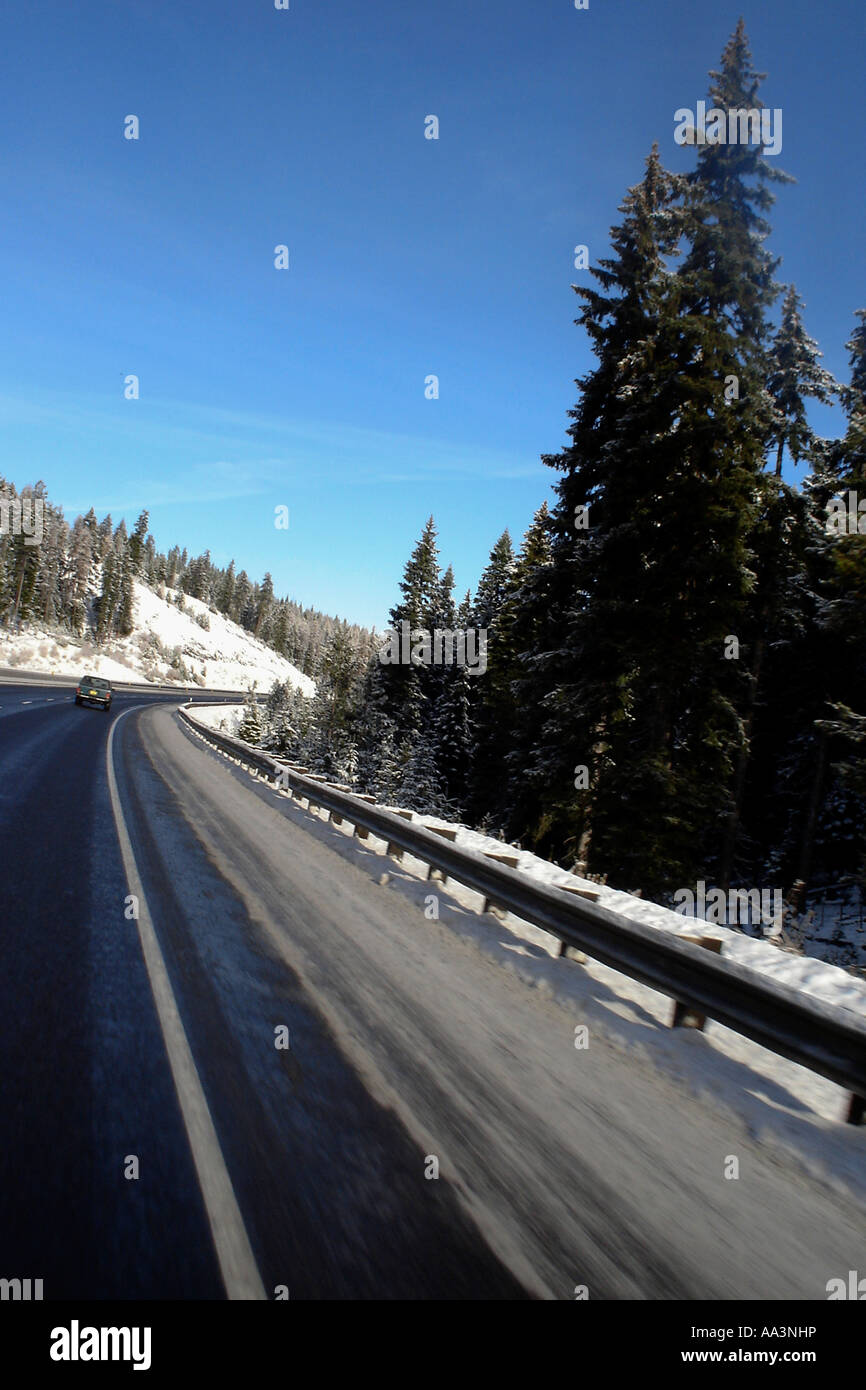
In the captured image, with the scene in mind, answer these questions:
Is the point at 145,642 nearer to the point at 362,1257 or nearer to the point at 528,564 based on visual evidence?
the point at 528,564

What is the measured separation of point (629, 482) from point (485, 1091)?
12.6 m

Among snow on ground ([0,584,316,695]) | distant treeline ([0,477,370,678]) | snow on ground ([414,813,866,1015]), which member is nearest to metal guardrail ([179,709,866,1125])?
snow on ground ([414,813,866,1015])

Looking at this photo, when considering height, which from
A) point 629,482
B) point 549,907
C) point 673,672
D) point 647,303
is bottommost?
point 549,907

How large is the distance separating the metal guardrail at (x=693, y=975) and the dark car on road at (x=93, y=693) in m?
31.1

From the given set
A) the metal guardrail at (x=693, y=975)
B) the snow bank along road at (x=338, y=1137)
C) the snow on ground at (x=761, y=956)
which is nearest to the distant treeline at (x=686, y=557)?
the snow on ground at (x=761, y=956)

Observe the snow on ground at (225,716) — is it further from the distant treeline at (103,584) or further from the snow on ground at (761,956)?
the snow on ground at (761,956)

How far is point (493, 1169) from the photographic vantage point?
303 cm

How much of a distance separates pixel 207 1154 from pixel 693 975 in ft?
9.75

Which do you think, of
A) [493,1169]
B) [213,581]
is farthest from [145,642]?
[493,1169]

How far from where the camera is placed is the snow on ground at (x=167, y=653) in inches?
2960

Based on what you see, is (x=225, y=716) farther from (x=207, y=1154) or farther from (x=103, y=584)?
(x=207, y=1154)

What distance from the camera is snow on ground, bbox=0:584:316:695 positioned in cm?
7519

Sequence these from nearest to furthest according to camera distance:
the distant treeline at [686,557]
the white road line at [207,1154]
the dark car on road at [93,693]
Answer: the white road line at [207,1154]
the distant treeline at [686,557]
the dark car on road at [93,693]

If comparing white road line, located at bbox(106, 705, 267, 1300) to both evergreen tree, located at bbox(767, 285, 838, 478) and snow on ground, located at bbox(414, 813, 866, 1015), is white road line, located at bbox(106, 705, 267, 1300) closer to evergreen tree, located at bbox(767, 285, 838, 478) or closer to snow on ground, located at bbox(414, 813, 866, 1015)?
snow on ground, located at bbox(414, 813, 866, 1015)
